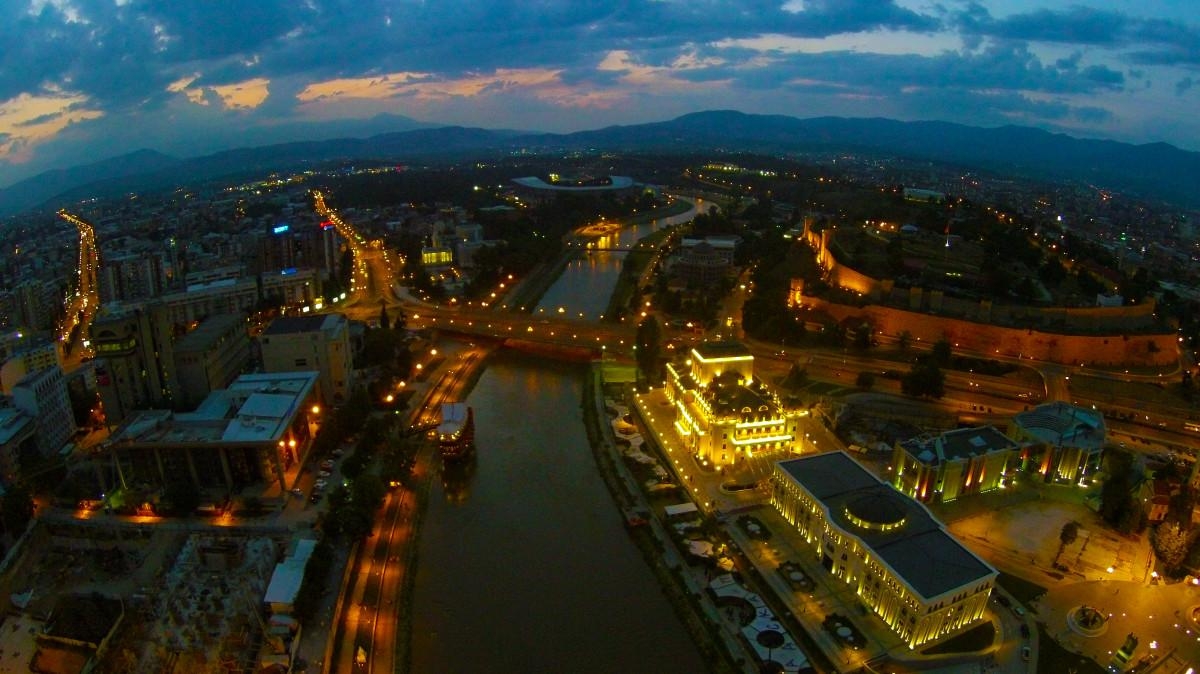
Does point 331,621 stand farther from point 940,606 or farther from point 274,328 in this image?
point 274,328

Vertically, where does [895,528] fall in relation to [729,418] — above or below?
below

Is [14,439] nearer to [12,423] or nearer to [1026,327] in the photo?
[12,423]

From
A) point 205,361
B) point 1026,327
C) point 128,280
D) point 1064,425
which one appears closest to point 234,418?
point 205,361

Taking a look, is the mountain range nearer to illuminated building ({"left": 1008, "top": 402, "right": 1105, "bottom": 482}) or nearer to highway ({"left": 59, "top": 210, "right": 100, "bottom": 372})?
highway ({"left": 59, "top": 210, "right": 100, "bottom": 372})

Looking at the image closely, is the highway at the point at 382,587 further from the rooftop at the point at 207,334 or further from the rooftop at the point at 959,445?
the rooftop at the point at 959,445

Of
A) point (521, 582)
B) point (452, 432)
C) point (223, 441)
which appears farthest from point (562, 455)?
point (223, 441)

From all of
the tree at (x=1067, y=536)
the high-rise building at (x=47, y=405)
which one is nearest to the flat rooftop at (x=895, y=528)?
the tree at (x=1067, y=536)
